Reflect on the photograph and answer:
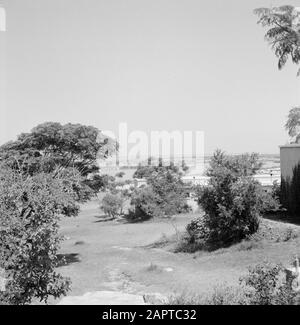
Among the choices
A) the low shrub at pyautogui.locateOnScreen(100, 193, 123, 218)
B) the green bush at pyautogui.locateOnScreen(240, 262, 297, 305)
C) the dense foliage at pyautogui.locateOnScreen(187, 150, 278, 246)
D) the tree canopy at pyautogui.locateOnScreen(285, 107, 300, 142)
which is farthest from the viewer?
the low shrub at pyautogui.locateOnScreen(100, 193, 123, 218)

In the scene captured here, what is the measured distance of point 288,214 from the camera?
2591cm

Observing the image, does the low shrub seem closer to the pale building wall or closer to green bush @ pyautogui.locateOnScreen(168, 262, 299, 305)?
the pale building wall

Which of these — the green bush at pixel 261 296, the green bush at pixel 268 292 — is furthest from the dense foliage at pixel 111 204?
the green bush at pixel 268 292

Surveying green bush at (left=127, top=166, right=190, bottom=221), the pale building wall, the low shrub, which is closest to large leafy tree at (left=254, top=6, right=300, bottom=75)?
the pale building wall

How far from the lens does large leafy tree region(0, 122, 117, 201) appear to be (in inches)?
915

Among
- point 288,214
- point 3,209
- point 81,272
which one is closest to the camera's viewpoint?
point 3,209

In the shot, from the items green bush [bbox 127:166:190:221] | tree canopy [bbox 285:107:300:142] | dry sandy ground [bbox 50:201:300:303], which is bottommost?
dry sandy ground [bbox 50:201:300:303]

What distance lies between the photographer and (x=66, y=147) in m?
23.8

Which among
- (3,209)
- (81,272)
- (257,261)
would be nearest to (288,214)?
(257,261)

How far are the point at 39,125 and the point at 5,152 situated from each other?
2423 millimetres

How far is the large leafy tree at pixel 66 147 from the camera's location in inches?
915

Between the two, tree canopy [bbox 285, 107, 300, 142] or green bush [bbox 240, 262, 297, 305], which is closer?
green bush [bbox 240, 262, 297, 305]

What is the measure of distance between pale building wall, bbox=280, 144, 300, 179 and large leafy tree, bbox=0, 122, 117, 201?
10.8 metres
